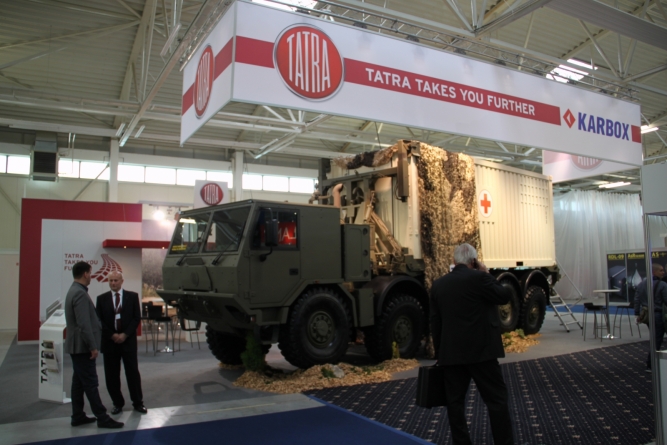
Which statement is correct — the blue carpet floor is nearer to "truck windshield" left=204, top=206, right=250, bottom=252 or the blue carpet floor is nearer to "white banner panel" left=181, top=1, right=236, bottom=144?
"truck windshield" left=204, top=206, right=250, bottom=252

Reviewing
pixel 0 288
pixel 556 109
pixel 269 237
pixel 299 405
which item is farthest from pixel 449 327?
pixel 0 288

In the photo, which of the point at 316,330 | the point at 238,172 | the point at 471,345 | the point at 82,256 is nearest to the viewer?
the point at 471,345

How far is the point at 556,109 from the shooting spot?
7191 mm

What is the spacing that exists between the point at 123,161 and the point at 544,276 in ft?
46.8

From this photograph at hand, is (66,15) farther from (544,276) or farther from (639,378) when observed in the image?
(639,378)

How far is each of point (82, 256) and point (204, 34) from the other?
20.0 ft

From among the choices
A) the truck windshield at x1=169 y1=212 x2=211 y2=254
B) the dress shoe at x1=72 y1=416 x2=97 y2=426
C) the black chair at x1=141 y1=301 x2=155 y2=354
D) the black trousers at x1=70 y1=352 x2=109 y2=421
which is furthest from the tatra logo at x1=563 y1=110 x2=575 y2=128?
the black chair at x1=141 y1=301 x2=155 y2=354

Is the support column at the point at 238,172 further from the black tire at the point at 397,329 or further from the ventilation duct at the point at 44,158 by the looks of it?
the black tire at the point at 397,329

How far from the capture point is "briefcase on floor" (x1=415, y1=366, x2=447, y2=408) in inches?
163

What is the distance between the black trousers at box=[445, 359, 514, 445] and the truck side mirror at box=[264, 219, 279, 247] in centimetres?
308

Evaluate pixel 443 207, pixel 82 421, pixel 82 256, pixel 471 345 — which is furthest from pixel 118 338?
pixel 82 256

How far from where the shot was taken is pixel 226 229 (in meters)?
7.24

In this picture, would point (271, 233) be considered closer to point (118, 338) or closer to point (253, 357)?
point (253, 357)

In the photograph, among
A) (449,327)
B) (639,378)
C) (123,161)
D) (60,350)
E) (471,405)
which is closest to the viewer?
(449,327)
